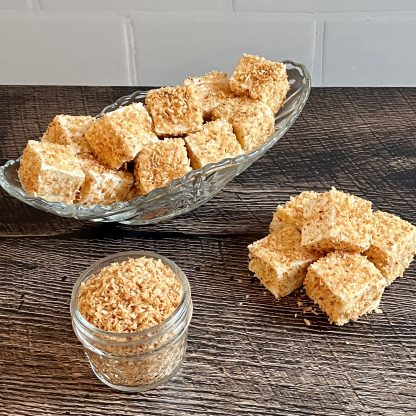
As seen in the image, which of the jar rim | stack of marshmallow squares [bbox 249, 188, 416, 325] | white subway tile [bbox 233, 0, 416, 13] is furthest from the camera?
white subway tile [bbox 233, 0, 416, 13]

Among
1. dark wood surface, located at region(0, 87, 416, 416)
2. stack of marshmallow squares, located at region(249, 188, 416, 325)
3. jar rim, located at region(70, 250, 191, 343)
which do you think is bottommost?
dark wood surface, located at region(0, 87, 416, 416)

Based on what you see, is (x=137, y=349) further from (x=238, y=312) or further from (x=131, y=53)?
(x=131, y=53)

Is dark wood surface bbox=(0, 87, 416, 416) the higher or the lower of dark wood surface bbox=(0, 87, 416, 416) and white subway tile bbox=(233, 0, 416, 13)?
the lower

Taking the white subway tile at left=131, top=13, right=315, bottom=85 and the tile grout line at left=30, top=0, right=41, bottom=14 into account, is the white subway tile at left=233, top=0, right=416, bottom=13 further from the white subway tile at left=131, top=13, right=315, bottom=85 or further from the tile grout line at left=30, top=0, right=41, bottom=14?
the tile grout line at left=30, top=0, right=41, bottom=14

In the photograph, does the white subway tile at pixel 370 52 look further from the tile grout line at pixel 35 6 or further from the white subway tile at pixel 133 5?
the tile grout line at pixel 35 6

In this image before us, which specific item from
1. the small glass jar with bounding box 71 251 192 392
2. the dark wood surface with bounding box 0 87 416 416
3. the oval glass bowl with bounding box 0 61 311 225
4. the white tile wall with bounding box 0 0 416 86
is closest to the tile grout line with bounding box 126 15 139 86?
the white tile wall with bounding box 0 0 416 86

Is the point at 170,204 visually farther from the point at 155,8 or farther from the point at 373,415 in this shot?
the point at 155,8

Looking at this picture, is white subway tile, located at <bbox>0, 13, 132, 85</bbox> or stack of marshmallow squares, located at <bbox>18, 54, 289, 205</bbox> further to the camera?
white subway tile, located at <bbox>0, 13, 132, 85</bbox>

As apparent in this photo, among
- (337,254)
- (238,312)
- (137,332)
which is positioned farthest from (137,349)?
(337,254)

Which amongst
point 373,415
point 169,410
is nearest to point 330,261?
point 373,415
